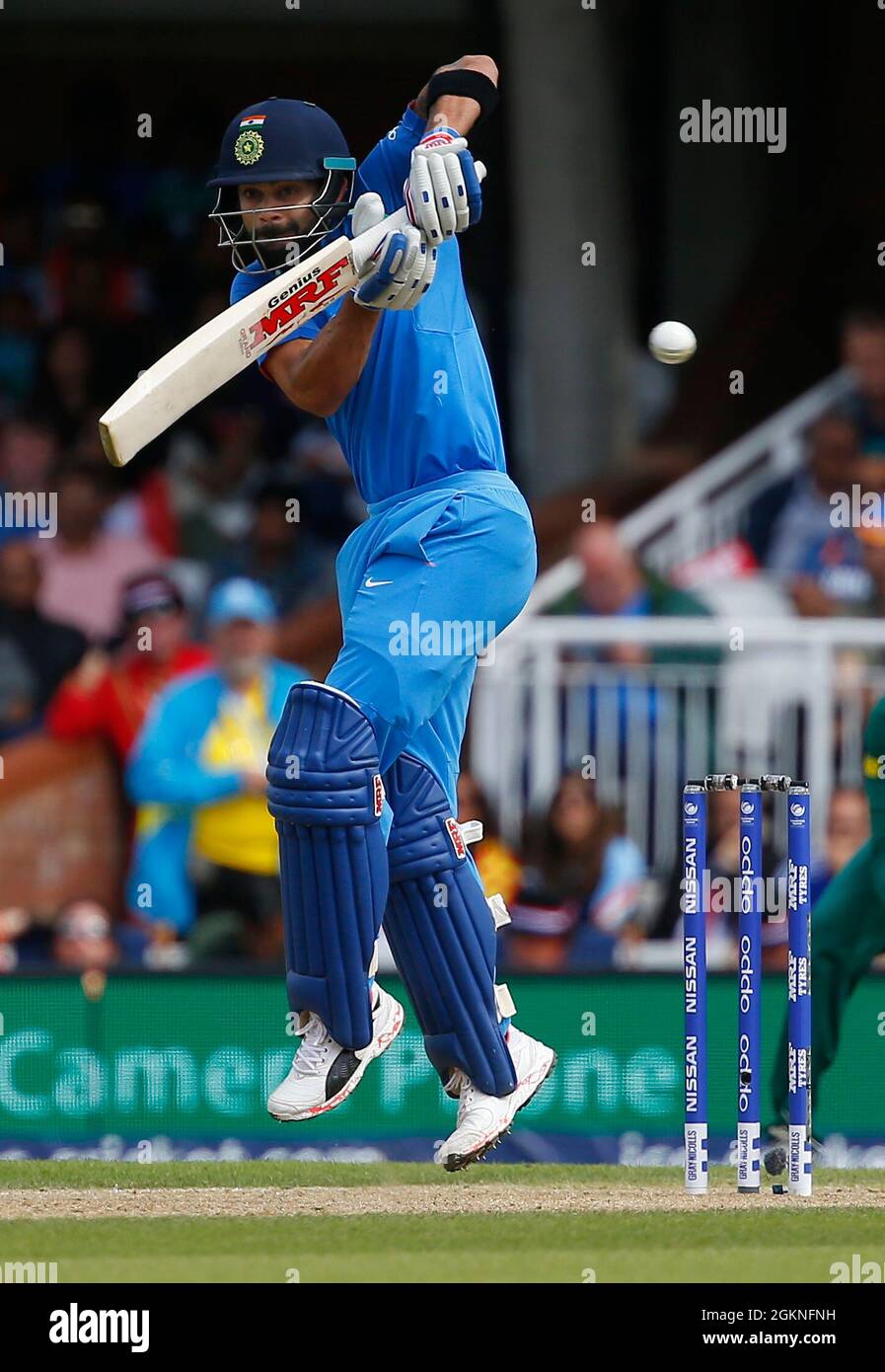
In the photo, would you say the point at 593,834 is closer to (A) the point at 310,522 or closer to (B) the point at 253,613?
(B) the point at 253,613

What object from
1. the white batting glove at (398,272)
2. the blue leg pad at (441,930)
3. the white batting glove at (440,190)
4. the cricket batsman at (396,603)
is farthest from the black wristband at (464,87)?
the blue leg pad at (441,930)

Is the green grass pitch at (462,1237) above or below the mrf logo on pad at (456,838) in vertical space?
below

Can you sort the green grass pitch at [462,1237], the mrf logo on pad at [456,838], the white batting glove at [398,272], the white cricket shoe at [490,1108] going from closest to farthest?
the green grass pitch at [462,1237]
the white batting glove at [398,272]
the white cricket shoe at [490,1108]
the mrf logo on pad at [456,838]

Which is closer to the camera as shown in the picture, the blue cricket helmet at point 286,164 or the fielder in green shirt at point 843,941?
the blue cricket helmet at point 286,164

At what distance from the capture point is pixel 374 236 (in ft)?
16.4

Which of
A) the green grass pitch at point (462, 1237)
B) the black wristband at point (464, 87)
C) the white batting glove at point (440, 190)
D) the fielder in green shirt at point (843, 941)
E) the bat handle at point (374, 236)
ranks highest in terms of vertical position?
the black wristband at point (464, 87)

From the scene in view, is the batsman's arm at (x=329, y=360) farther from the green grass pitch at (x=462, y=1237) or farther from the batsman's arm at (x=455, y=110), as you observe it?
the green grass pitch at (x=462, y=1237)

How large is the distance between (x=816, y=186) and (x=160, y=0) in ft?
12.8

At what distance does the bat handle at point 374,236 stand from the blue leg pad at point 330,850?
35.7 inches

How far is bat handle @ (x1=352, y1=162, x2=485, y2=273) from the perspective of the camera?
5.00 metres

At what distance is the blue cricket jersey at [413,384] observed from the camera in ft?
17.4

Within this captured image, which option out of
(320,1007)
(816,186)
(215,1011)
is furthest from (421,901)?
(816,186)

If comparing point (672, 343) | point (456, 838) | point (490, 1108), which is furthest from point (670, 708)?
point (490, 1108)

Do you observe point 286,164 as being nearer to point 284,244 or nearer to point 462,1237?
point 284,244
